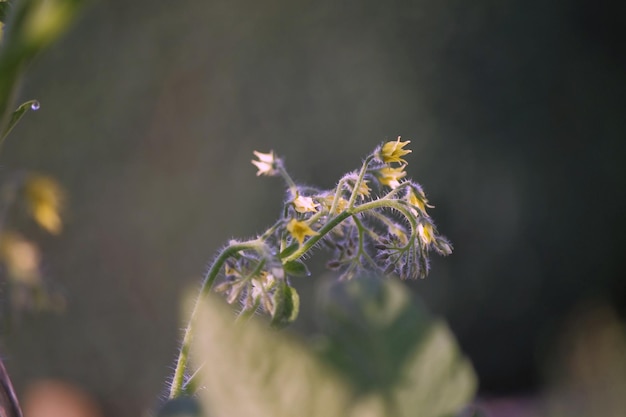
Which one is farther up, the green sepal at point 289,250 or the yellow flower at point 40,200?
the green sepal at point 289,250

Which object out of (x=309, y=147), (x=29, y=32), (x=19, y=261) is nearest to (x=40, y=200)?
(x=19, y=261)

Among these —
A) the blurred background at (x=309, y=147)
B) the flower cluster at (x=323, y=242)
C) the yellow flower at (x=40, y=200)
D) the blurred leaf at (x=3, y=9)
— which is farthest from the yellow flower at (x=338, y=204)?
the blurred background at (x=309, y=147)

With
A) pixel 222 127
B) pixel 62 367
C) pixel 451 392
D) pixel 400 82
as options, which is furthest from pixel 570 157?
pixel 451 392

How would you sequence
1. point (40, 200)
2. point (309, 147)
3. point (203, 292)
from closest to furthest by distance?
point (203, 292), point (40, 200), point (309, 147)

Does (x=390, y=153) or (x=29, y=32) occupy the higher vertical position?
(x=29, y=32)

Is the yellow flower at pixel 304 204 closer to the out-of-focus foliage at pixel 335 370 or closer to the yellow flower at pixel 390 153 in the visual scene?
the yellow flower at pixel 390 153

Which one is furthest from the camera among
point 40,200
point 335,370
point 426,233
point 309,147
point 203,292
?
point 309,147

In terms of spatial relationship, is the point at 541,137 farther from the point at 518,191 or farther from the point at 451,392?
the point at 451,392

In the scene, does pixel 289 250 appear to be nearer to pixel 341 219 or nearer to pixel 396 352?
pixel 341 219

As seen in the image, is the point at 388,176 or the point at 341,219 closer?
the point at 341,219
